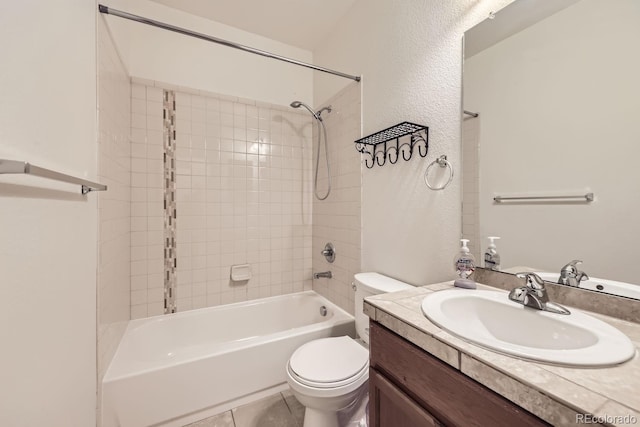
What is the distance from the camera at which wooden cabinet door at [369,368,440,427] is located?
2.06ft

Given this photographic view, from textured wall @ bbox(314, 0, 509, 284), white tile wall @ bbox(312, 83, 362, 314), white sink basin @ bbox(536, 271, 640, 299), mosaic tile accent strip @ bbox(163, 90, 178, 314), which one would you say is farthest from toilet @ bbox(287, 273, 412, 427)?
mosaic tile accent strip @ bbox(163, 90, 178, 314)

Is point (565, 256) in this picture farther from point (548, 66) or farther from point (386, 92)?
point (386, 92)

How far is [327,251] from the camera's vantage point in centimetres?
209

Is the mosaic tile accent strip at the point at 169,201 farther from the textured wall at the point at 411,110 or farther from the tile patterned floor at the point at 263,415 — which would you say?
the textured wall at the point at 411,110

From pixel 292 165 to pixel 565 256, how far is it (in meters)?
1.96

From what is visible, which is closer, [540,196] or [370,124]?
[540,196]

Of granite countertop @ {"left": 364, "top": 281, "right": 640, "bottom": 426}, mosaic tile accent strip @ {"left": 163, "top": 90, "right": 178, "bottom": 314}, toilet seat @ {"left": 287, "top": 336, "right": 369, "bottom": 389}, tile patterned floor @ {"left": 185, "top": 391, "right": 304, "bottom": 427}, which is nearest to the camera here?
granite countertop @ {"left": 364, "top": 281, "right": 640, "bottom": 426}

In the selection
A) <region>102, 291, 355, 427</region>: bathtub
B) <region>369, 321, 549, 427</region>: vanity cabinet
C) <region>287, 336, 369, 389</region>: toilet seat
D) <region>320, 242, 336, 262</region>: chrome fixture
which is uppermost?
<region>320, 242, 336, 262</region>: chrome fixture

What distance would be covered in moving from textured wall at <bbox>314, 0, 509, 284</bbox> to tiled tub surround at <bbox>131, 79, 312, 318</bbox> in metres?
0.87

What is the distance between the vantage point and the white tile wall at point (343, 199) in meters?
1.78

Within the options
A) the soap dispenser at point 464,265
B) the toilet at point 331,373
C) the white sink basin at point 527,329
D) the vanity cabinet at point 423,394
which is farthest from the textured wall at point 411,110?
the vanity cabinet at point 423,394

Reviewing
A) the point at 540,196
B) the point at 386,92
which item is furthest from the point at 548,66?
the point at 386,92

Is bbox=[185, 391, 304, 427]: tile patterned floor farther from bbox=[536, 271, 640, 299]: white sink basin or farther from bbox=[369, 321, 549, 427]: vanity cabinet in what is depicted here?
bbox=[536, 271, 640, 299]: white sink basin

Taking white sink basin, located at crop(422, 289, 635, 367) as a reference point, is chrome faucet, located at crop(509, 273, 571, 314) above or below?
above
